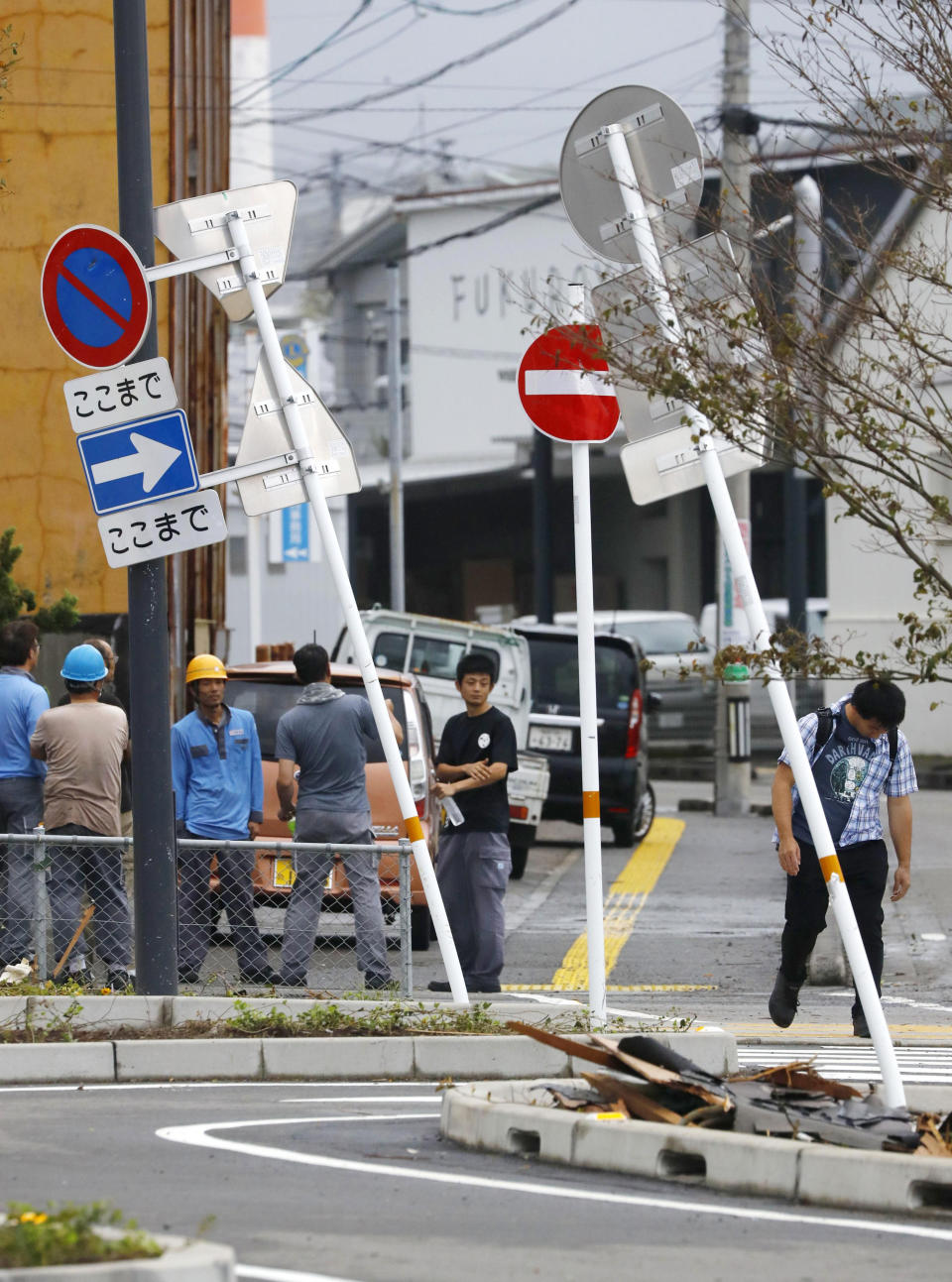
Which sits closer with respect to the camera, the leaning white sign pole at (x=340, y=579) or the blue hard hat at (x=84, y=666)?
the leaning white sign pole at (x=340, y=579)

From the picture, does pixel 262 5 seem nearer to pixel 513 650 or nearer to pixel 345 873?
pixel 513 650

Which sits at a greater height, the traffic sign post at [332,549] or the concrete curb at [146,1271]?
the traffic sign post at [332,549]

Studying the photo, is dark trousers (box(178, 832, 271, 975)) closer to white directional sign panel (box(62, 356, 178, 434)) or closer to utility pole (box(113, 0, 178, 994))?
utility pole (box(113, 0, 178, 994))

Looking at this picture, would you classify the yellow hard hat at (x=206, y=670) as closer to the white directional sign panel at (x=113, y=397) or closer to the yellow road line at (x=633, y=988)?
the white directional sign panel at (x=113, y=397)

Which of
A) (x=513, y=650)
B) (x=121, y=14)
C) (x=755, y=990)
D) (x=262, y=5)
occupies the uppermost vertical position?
(x=262, y=5)

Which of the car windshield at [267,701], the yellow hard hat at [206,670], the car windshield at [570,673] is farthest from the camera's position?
the car windshield at [570,673]

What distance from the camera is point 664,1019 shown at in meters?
8.06

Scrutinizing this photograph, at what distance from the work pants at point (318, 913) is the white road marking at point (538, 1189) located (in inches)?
77.4

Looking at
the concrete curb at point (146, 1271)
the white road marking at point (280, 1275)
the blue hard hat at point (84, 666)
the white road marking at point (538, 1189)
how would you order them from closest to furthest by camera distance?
the concrete curb at point (146, 1271) → the white road marking at point (280, 1275) → the white road marking at point (538, 1189) → the blue hard hat at point (84, 666)

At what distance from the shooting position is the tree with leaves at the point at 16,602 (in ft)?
41.0

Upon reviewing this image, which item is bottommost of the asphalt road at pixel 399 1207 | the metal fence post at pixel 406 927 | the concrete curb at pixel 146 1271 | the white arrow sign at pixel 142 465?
the asphalt road at pixel 399 1207

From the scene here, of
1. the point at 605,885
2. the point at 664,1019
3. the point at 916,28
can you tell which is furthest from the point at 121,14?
the point at 605,885

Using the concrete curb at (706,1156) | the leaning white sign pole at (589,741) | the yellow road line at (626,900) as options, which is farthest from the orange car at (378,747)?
the concrete curb at (706,1156)

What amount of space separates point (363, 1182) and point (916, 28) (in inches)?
172
